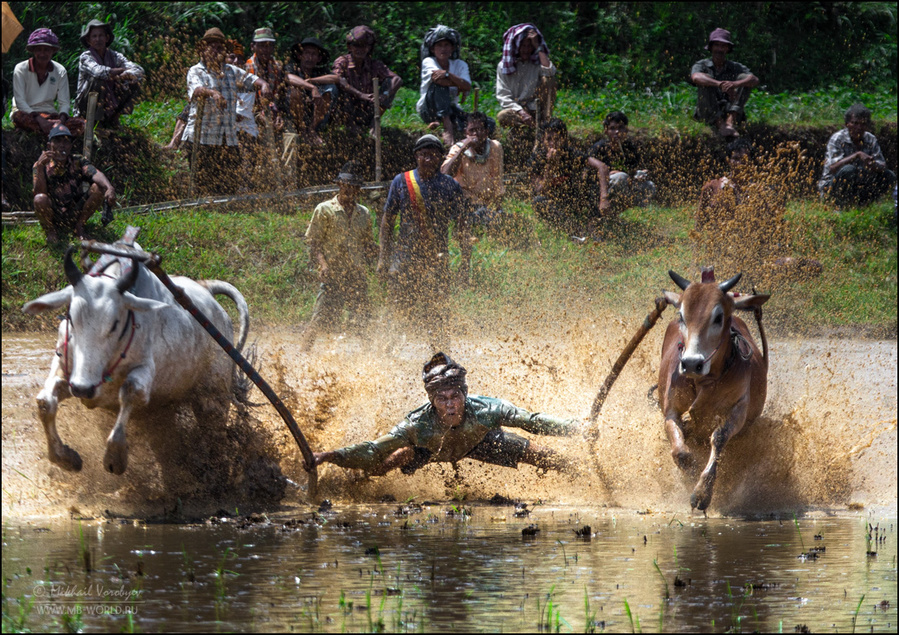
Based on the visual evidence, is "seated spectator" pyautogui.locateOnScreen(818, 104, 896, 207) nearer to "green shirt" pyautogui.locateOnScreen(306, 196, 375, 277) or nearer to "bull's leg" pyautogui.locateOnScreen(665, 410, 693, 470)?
"green shirt" pyautogui.locateOnScreen(306, 196, 375, 277)

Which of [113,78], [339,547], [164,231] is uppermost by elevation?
[113,78]

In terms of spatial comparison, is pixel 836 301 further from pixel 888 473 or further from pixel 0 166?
pixel 0 166

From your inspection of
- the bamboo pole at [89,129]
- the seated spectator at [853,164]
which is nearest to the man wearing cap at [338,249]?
the bamboo pole at [89,129]

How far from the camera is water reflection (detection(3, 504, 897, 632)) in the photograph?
5324mm

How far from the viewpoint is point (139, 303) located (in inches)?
283

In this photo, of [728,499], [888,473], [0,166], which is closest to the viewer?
[728,499]

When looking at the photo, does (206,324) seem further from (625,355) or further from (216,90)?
(216,90)

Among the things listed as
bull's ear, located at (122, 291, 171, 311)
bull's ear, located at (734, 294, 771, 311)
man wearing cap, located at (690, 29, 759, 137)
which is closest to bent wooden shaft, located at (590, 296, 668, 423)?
bull's ear, located at (734, 294, 771, 311)

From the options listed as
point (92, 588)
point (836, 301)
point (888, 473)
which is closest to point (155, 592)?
point (92, 588)

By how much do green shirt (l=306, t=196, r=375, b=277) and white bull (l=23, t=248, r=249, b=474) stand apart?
3152mm

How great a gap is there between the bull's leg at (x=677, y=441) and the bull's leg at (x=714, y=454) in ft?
0.42

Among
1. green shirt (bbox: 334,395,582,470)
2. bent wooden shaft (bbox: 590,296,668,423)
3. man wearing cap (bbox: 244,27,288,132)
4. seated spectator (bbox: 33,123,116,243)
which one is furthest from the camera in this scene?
man wearing cap (bbox: 244,27,288,132)

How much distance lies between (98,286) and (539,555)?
2973mm

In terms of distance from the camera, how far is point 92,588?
18.6 feet
